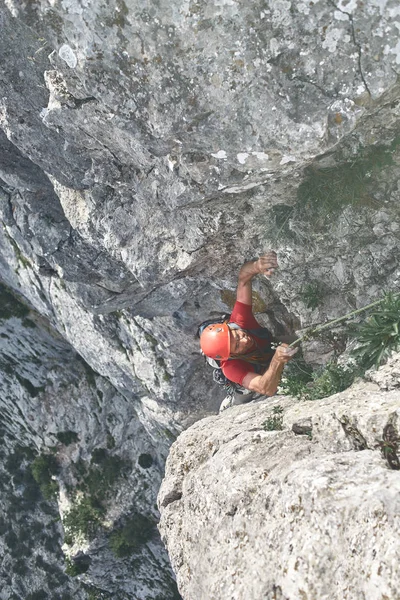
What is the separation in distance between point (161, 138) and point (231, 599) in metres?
6.05

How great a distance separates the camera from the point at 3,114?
10.3 meters

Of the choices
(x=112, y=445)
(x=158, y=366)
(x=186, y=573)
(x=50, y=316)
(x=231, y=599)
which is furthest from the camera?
(x=112, y=445)

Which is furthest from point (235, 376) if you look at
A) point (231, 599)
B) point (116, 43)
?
point (116, 43)

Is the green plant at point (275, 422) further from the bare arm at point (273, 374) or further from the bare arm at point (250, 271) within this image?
the bare arm at point (250, 271)

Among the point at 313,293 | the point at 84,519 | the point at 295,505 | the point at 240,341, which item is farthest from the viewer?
the point at 84,519

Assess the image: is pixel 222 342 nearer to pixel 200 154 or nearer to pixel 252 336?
pixel 252 336

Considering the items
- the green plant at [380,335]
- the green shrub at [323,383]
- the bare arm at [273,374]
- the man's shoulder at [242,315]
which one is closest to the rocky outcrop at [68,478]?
the man's shoulder at [242,315]

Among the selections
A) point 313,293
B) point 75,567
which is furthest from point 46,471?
point 313,293

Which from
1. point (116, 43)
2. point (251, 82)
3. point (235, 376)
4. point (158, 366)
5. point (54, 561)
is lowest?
point (54, 561)

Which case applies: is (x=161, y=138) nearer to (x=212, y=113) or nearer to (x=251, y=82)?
(x=212, y=113)

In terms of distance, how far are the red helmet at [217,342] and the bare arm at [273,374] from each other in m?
0.78

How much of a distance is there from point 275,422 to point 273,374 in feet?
5.70

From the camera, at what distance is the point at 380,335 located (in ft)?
25.1

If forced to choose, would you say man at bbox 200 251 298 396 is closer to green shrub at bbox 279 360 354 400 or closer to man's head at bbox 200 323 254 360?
man's head at bbox 200 323 254 360
